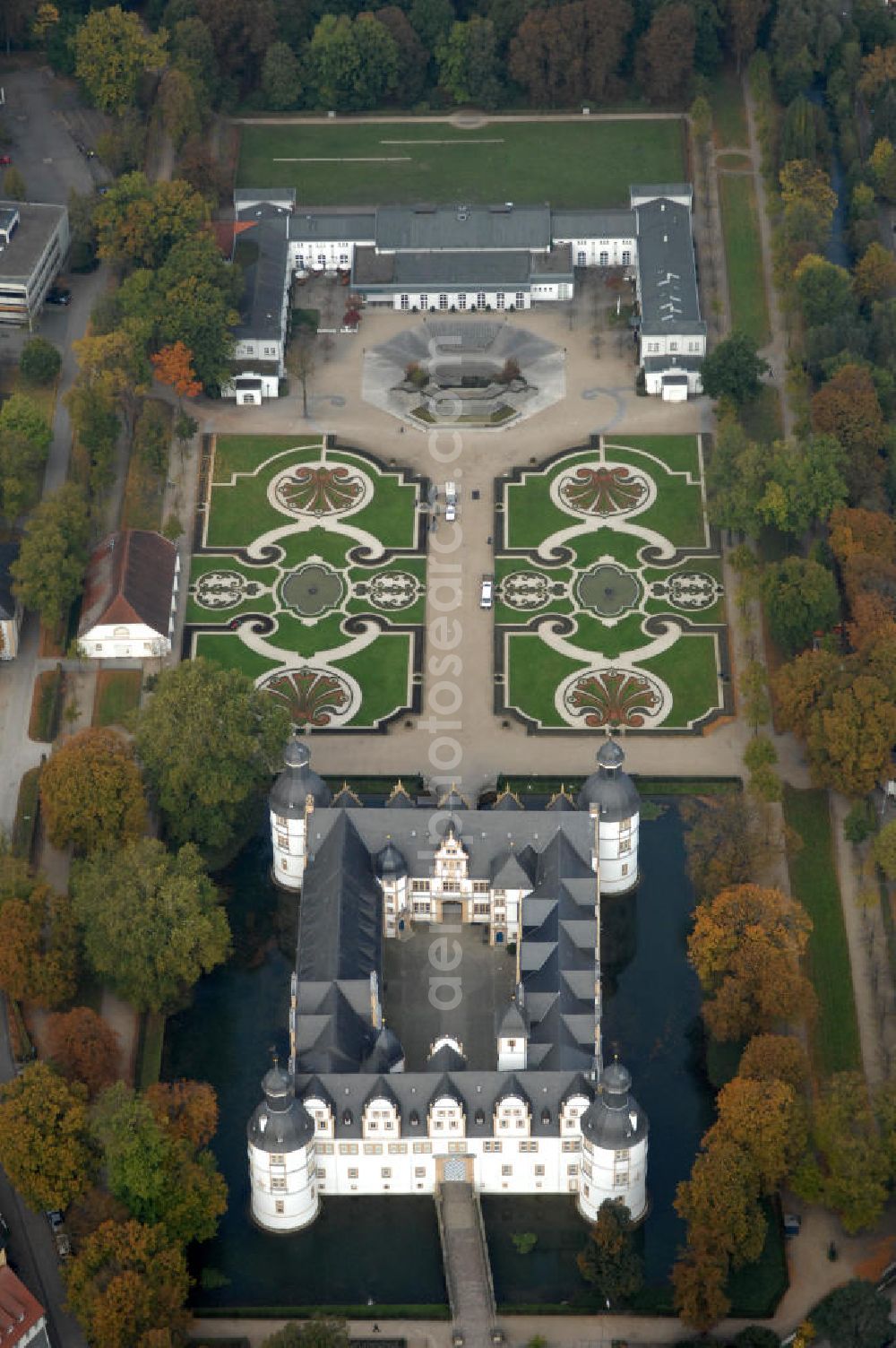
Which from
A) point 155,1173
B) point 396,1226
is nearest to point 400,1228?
point 396,1226

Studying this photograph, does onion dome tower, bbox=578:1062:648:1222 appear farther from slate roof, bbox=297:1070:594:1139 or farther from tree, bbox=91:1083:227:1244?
tree, bbox=91:1083:227:1244

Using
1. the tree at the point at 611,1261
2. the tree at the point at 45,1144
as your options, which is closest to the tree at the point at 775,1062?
the tree at the point at 611,1261

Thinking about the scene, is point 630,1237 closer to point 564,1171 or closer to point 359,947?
point 564,1171

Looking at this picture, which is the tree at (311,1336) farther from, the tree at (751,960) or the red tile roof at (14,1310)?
the tree at (751,960)

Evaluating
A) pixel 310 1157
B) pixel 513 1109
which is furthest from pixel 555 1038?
pixel 310 1157

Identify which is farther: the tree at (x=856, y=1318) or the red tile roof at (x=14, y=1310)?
the tree at (x=856, y=1318)

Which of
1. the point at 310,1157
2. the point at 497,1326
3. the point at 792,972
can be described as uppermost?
the point at 792,972

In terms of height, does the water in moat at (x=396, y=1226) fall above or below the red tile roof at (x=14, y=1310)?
above

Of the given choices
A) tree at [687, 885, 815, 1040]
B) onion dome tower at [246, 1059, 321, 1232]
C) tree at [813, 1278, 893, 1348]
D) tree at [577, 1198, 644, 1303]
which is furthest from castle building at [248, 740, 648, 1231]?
tree at [813, 1278, 893, 1348]

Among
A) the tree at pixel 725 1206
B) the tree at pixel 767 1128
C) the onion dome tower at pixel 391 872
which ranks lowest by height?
the tree at pixel 725 1206
